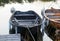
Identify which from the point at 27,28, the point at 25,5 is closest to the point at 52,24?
the point at 27,28

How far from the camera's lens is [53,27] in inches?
133

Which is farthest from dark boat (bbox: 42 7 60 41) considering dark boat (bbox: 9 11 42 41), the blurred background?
the blurred background

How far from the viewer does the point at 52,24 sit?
3383mm

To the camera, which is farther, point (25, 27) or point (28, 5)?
point (28, 5)

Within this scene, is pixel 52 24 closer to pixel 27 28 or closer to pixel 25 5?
pixel 27 28

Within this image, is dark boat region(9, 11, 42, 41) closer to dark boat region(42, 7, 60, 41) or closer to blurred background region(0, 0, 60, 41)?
dark boat region(42, 7, 60, 41)

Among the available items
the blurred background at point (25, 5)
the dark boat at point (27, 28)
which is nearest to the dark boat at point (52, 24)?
the dark boat at point (27, 28)

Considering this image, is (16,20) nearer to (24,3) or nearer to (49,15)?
(49,15)

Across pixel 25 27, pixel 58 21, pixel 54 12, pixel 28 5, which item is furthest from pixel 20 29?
pixel 28 5

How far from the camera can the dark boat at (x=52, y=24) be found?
3.24m

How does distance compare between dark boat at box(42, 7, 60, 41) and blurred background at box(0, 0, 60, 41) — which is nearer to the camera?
dark boat at box(42, 7, 60, 41)

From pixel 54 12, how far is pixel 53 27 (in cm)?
58

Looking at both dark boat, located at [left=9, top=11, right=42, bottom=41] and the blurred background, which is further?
the blurred background

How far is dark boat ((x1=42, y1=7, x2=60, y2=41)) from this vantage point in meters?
3.24
